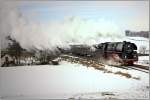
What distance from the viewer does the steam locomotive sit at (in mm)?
2461

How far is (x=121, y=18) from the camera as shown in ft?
8.07

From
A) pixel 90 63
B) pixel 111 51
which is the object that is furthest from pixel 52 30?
pixel 111 51

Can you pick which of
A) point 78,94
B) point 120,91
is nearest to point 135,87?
point 120,91

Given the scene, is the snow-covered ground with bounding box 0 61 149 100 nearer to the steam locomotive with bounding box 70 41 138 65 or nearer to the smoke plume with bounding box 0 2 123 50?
the steam locomotive with bounding box 70 41 138 65

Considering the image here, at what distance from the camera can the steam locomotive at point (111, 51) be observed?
2461 mm

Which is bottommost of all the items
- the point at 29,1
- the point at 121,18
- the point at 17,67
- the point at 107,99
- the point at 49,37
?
the point at 107,99

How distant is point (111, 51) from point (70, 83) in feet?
1.59

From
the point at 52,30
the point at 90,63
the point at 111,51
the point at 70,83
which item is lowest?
the point at 70,83

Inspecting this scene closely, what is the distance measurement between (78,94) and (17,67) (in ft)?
2.00

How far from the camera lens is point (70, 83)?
8.05ft

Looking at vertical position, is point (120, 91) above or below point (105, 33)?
below

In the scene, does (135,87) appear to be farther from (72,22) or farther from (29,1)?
(29,1)

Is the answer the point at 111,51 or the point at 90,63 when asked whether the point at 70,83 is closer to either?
the point at 90,63

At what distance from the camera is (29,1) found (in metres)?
2.42
